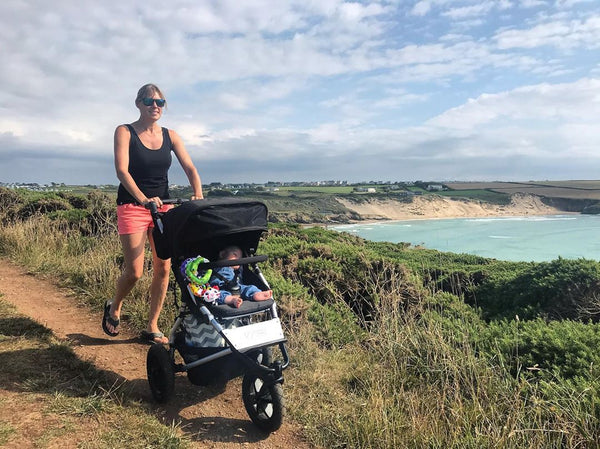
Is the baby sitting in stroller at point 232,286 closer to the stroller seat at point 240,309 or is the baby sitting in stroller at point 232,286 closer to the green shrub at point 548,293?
the stroller seat at point 240,309

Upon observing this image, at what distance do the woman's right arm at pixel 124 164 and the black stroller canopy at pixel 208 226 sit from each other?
31 cm

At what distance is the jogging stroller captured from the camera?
267 cm

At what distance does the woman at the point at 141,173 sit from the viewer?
11.3ft

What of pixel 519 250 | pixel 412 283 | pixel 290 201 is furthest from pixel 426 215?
pixel 412 283

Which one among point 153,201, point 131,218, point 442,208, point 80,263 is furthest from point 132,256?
point 442,208

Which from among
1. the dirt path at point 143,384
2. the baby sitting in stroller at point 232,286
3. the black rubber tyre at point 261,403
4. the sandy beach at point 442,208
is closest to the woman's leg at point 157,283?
the dirt path at point 143,384

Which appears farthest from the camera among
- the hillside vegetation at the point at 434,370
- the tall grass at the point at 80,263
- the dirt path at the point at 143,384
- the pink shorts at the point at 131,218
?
the tall grass at the point at 80,263

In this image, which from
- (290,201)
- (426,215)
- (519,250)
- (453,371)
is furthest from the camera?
(426,215)

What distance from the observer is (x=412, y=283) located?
6918 millimetres

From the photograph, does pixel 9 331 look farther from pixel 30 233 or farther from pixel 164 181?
pixel 30 233

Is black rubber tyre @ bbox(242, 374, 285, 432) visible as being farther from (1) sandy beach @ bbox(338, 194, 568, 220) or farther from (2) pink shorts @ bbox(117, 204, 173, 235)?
(1) sandy beach @ bbox(338, 194, 568, 220)

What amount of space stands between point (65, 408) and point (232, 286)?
1389 mm

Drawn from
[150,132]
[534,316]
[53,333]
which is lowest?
[534,316]

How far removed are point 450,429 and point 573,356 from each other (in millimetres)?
1526
